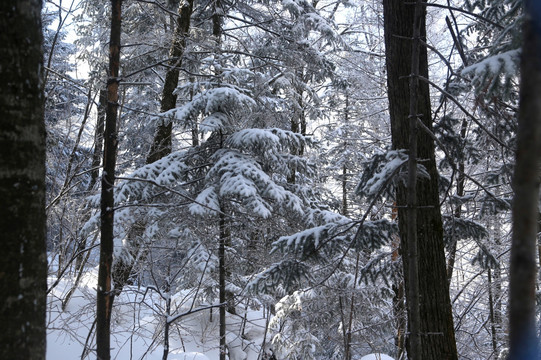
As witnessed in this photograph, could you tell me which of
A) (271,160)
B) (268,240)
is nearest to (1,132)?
(271,160)

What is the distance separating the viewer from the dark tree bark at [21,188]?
1.36m

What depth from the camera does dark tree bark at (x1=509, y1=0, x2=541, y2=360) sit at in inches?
17.8

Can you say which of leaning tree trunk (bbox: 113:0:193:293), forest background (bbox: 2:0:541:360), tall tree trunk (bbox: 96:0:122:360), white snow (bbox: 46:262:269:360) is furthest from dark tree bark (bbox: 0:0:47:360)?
leaning tree trunk (bbox: 113:0:193:293)

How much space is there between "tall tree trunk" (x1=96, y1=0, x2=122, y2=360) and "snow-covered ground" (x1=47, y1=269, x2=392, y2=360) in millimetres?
1672

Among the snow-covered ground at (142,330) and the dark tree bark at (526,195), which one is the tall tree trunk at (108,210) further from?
the dark tree bark at (526,195)

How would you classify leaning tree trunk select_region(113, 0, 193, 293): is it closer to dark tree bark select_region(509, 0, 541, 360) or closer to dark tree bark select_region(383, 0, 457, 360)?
dark tree bark select_region(383, 0, 457, 360)

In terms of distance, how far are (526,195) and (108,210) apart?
12.8ft

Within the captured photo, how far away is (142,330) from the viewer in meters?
6.82

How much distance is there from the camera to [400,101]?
3707 mm

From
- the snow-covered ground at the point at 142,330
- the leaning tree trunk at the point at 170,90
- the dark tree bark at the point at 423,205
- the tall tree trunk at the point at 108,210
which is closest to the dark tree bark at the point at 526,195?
the dark tree bark at the point at 423,205

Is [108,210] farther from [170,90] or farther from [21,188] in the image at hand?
[170,90]

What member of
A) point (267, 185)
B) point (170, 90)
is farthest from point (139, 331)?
point (170, 90)

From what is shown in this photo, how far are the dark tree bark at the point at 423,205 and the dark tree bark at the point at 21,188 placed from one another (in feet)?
8.73

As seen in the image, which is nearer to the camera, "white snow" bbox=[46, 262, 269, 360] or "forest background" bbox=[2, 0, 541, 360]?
"forest background" bbox=[2, 0, 541, 360]
